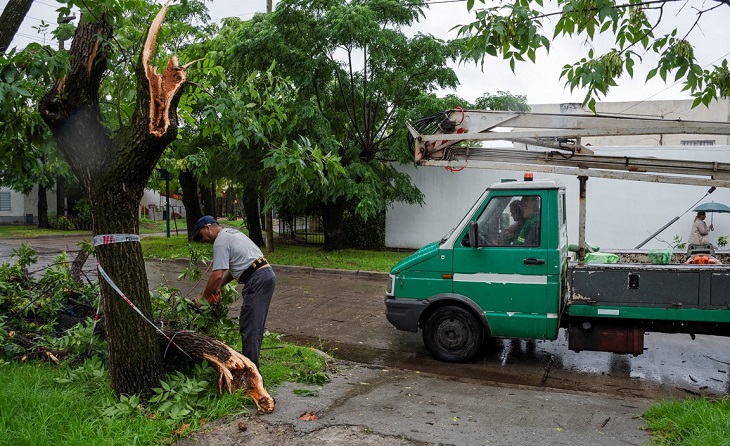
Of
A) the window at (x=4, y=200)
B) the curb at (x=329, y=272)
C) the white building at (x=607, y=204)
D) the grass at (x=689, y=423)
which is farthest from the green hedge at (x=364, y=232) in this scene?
the window at (x=4, y=200)

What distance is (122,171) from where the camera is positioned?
4.65 m

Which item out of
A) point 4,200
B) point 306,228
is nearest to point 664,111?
point 306,228

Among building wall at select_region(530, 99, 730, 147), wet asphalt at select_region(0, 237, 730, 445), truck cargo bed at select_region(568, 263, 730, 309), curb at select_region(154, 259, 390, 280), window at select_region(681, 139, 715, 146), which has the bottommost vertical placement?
wet asphalt at select_region(0, 237, 730, 445)

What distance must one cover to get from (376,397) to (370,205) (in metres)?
9.85

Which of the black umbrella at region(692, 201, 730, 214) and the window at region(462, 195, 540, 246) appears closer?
the window at region(462, 195, 540, 246)

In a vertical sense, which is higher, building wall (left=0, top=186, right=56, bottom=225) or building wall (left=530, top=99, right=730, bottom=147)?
building wall (left=530, top=99, right=730, bottom=147)

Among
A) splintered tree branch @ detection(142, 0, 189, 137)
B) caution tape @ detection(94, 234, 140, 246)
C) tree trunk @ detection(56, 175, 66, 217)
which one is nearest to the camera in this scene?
splintered tree branch @ detection(142, 0, 189, 137)

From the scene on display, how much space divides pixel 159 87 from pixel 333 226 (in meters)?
13.7

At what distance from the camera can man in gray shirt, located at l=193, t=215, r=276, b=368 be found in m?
5.57

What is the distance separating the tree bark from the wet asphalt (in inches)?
39.2

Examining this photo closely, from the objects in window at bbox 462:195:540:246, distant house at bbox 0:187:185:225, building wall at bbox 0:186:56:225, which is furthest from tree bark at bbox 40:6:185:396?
building wall at bbox 0:186:56:225

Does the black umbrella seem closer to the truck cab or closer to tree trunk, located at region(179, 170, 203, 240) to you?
the truck cab

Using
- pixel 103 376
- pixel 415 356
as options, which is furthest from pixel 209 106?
pixel 415 356

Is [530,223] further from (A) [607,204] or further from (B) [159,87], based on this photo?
(A) [607,204]
